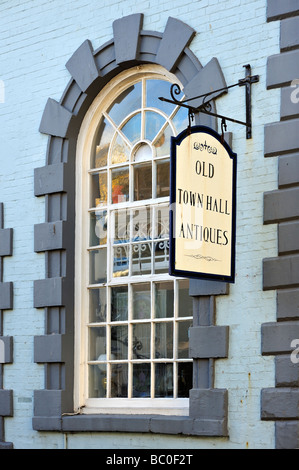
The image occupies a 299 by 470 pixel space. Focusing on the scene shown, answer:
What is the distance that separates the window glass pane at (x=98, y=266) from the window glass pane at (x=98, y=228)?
0.10 meters

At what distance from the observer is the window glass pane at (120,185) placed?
393 inches

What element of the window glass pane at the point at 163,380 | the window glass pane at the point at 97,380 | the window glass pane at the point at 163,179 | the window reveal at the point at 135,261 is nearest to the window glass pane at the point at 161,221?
the window reveal at the point at 135,261

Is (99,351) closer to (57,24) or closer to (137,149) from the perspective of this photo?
(137,149)

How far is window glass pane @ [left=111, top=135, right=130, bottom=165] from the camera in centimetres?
1006

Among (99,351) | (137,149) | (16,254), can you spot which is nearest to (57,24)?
(137,149)

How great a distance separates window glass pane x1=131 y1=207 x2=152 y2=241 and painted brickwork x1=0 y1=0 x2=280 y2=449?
1107mm

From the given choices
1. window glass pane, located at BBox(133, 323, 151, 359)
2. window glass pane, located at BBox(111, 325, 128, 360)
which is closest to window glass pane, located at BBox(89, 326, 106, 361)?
window glass pane, located at BBox(111, 325, 128, 360)

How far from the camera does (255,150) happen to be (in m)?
8.67

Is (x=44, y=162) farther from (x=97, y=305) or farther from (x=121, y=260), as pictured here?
(x=97, y=305)

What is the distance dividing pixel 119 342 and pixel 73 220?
1.38 metres

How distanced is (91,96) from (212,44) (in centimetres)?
168
